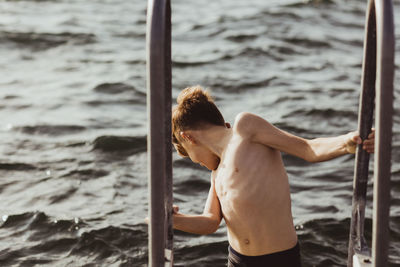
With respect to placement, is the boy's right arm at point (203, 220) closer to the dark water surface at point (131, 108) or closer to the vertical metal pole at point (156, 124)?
the vertical metal pole at point (156, 124)

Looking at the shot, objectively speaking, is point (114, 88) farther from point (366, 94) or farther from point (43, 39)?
point (366, 94)

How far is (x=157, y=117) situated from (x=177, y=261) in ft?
8.85

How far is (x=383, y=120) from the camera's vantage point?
7.00ft

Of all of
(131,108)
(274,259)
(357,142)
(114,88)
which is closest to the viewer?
(357,142)

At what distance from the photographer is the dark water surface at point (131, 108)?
16.7 feet

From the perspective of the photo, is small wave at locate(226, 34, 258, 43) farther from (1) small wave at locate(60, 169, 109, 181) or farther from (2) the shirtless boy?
(2) the shirtless boy

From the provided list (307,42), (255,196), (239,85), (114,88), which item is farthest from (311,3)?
(255,196)

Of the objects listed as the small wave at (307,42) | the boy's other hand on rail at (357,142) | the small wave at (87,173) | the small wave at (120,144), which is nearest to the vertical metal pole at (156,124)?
the boy's other hand on rail at (357,142)

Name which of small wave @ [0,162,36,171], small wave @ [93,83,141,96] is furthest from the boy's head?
small wave @ [93,83,141,96]

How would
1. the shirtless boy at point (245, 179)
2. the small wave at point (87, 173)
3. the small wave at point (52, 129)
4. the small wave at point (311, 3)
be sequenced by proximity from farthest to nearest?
the small wave at point (311, 3) → the small wave at point (52, 129) → the small wave at point (87, 173) → the shirtless boy at point (245, 179)

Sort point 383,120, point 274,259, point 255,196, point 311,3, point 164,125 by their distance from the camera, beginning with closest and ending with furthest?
point 383,120 → point 164,125 → point 255,196 → point 274,259 → point 311,3

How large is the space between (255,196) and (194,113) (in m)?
0.52

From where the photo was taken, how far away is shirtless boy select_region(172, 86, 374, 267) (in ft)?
9.89

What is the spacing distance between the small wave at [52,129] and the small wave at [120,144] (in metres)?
0.46
